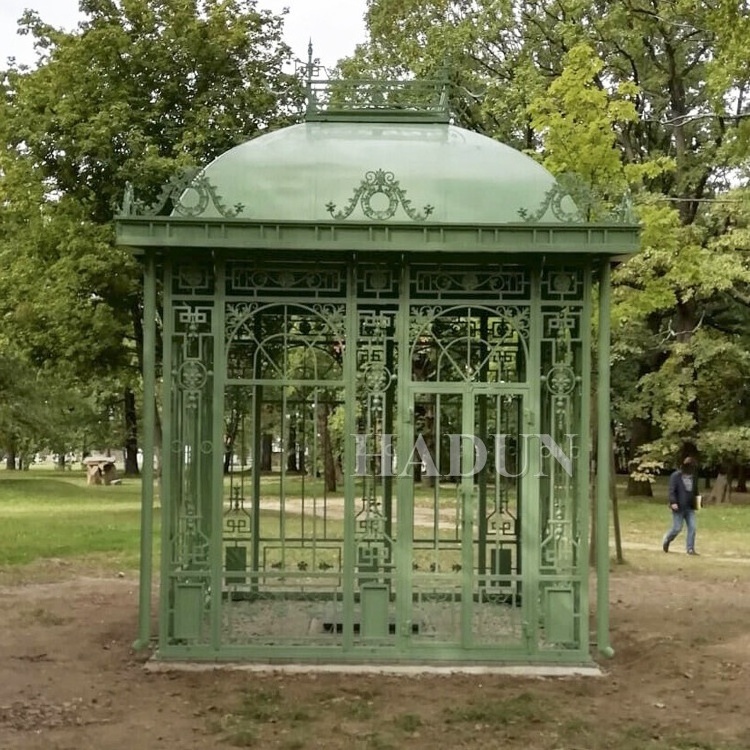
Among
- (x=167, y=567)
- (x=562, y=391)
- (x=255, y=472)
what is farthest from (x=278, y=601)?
(x=562, y=391)

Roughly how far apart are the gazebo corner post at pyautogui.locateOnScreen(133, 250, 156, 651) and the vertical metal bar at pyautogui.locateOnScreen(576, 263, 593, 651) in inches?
138

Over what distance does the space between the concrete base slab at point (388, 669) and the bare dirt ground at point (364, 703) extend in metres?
0.11

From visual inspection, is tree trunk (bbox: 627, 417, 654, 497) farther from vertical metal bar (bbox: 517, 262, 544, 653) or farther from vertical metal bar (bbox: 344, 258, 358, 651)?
vertical metal bar (bbox: 344, 258, 358, 651)

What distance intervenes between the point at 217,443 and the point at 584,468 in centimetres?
302

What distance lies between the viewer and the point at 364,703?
23.9 feet

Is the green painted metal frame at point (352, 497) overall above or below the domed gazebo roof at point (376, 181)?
below

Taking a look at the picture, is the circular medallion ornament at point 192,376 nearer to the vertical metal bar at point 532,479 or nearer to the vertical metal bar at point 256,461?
the vertical metal bar at point 256,461

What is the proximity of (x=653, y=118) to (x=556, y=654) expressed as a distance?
2111cm

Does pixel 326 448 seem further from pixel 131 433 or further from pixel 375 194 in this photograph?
pixel 131 433

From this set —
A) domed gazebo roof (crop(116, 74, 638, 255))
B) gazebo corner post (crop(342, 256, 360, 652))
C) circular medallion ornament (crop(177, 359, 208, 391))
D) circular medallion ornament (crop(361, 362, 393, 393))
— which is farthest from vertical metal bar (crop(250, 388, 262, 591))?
domed gazebo roof (crop(116, 74, 638, 255))

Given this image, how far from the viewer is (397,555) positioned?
8344mm

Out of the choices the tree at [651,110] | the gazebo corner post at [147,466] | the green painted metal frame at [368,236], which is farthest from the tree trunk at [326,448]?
the tree at [651,110]

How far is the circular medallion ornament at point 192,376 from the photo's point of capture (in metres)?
8.40

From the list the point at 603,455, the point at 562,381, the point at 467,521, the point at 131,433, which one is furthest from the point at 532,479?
the point at 131,433
